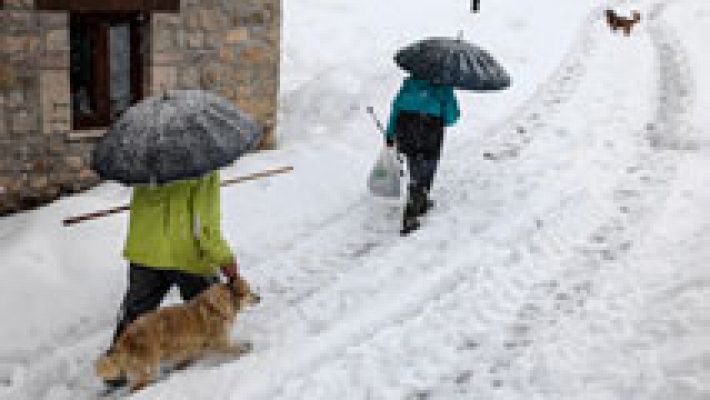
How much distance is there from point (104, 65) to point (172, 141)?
3.77m

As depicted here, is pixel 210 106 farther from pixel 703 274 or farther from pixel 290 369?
pixel 703 274

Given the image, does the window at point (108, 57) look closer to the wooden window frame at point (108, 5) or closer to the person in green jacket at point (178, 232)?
the wooden window frame at point (108, 5)

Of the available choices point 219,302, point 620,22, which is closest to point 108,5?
point 219,302

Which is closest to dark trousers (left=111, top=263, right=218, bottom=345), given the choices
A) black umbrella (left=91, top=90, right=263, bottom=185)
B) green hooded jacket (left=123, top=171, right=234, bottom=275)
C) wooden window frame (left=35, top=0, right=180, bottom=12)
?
green hooded jacket (left=123, top=171, right=234, bottom=275)

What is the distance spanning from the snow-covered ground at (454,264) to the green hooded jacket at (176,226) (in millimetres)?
754

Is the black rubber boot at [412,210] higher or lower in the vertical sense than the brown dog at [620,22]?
lower

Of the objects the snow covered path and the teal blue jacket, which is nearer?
the snow covered path

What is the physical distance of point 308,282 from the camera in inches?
267

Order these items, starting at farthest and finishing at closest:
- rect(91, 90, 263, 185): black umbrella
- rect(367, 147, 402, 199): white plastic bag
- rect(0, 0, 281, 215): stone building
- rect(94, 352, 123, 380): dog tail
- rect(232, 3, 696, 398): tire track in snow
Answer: rect(367, 147, 402, 199): white plastic bag → rect(0, 0, 281, 215): stone building → rect(232, 3, 696, 398): tire track in snow → rect(94, 352, 123, 380): dog tail → rect(91, 90, 263, 185): black umbrella

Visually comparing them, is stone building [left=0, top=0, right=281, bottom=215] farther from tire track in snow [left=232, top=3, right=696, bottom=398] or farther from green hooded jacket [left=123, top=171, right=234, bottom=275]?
tire track in snow [left=232, top=3, right=696, bottom=398]

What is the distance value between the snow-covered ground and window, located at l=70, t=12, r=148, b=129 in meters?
0.86

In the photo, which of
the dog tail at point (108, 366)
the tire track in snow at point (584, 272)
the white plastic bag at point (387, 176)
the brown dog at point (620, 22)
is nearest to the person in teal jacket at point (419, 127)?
the white plastic bag at point (387, 176)

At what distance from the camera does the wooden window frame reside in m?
7.64

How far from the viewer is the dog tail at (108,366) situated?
16.4 ft
